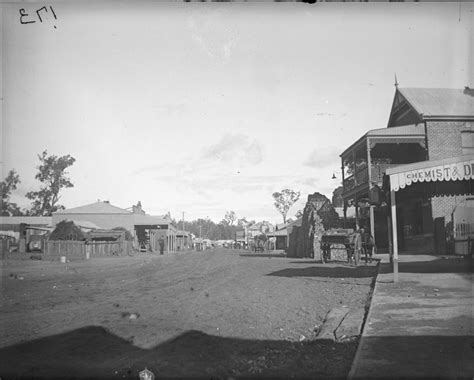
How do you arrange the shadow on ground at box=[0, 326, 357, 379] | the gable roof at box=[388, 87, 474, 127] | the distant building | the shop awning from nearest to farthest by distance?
the shadow on ground at box=[0, 326, 357, 379] < the shop awning < the gable roof at box=[388, 87, 474, 127] < the distant building

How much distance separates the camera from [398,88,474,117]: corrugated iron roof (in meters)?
19.9

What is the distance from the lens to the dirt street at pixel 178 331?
14.6 ft

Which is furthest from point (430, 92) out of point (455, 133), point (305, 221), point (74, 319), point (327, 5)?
point (74, 319)

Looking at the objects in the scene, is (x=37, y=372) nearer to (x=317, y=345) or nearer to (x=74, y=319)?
(x=74, y=319)

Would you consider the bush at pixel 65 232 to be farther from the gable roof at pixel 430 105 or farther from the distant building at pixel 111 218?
the gable roof at pixel 430 105

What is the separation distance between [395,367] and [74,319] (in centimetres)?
507

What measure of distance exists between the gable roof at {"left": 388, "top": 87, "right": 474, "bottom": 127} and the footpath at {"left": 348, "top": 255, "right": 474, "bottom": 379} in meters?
13.5

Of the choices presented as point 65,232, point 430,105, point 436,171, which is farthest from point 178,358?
point 65,232

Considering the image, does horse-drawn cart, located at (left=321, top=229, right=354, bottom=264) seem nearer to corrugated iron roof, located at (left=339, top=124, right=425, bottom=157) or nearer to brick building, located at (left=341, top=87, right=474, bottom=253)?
brick building, located at (left=341, top=87, right=474, bottom=253)

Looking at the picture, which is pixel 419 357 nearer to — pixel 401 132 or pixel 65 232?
pixel 401 132

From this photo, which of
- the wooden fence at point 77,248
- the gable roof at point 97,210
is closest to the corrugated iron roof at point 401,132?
the wooden fence at point 77,248

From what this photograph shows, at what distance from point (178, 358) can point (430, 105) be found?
20.5m

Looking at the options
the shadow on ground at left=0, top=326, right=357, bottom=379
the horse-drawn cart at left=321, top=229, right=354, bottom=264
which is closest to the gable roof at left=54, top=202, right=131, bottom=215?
the horse-drawn cart at left=321, top=229, right=354, bottom=264

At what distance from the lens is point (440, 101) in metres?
21.7
